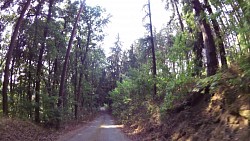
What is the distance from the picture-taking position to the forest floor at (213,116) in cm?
720

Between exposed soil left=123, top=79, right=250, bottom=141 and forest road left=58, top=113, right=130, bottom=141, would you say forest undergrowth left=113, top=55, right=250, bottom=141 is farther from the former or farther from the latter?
forest road left=58, top=113, right=130, bottom=141

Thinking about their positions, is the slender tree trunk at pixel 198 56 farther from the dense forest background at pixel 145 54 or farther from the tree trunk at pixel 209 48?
the tree trunk at pixel 209 48

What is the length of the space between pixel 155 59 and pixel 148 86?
3.26 metres

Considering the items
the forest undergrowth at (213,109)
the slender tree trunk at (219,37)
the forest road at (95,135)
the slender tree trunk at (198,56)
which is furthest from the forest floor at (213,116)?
the slender tree trunk at (198,56)

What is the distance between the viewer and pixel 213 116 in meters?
9.22

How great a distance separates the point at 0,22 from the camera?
24.6 m

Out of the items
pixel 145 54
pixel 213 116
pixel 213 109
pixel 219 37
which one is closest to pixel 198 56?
pixel 219 37

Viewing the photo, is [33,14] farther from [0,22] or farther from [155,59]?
[155,59]

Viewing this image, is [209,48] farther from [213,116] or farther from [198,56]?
[198,56]

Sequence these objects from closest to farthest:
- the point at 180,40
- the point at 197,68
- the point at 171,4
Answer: the point at 197,68, the point at 180,40, the point at 171,4

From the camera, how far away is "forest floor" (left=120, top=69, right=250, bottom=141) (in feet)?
23.6

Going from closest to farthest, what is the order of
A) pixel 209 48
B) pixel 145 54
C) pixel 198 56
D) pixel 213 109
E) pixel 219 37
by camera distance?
pixel 213 109 → pixel 209 48 → pixel 219 37 → pixel 198 56 → pixel 145 54

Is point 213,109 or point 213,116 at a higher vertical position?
point 213,109

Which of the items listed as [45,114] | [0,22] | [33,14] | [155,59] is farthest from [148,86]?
[0,22]
